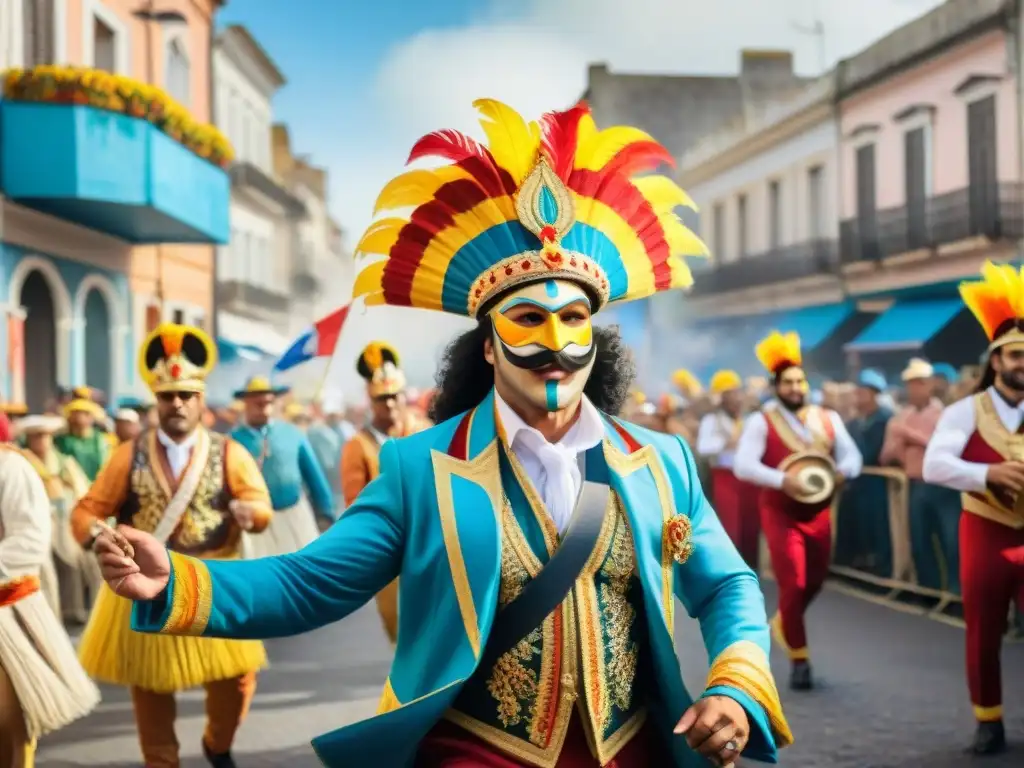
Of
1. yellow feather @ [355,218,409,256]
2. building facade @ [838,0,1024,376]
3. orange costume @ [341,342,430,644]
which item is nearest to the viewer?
yellow feather @ [355,218,409,256]

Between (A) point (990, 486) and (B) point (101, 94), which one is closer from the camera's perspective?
(A) point (990, 486)

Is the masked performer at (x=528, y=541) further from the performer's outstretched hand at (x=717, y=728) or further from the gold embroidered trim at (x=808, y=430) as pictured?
the gold embroidered trim at (x=808, y=430)

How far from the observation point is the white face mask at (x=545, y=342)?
11.3 feet

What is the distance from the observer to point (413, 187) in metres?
3.60

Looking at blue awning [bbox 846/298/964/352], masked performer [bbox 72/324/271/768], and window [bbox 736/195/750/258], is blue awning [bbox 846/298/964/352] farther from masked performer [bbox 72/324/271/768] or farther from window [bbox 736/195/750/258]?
masked performer [bbox 72/324/271/768]

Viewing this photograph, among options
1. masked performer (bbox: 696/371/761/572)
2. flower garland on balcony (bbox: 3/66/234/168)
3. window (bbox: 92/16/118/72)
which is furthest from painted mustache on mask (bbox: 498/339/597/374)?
window (bbox: 92/16/118/72)

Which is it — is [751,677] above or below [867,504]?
above

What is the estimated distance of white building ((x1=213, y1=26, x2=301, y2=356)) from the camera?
1308 inches

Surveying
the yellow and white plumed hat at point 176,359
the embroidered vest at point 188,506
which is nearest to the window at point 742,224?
the yellow and white plumed hat at point 176,359

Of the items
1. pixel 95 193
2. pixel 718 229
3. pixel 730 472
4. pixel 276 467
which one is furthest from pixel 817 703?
pixel 718 229

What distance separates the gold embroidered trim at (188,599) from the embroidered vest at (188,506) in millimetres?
3392

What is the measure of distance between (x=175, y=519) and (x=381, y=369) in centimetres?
248

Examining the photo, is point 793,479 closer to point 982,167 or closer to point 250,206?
point 982,167

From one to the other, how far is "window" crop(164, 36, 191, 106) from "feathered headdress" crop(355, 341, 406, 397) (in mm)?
16914
